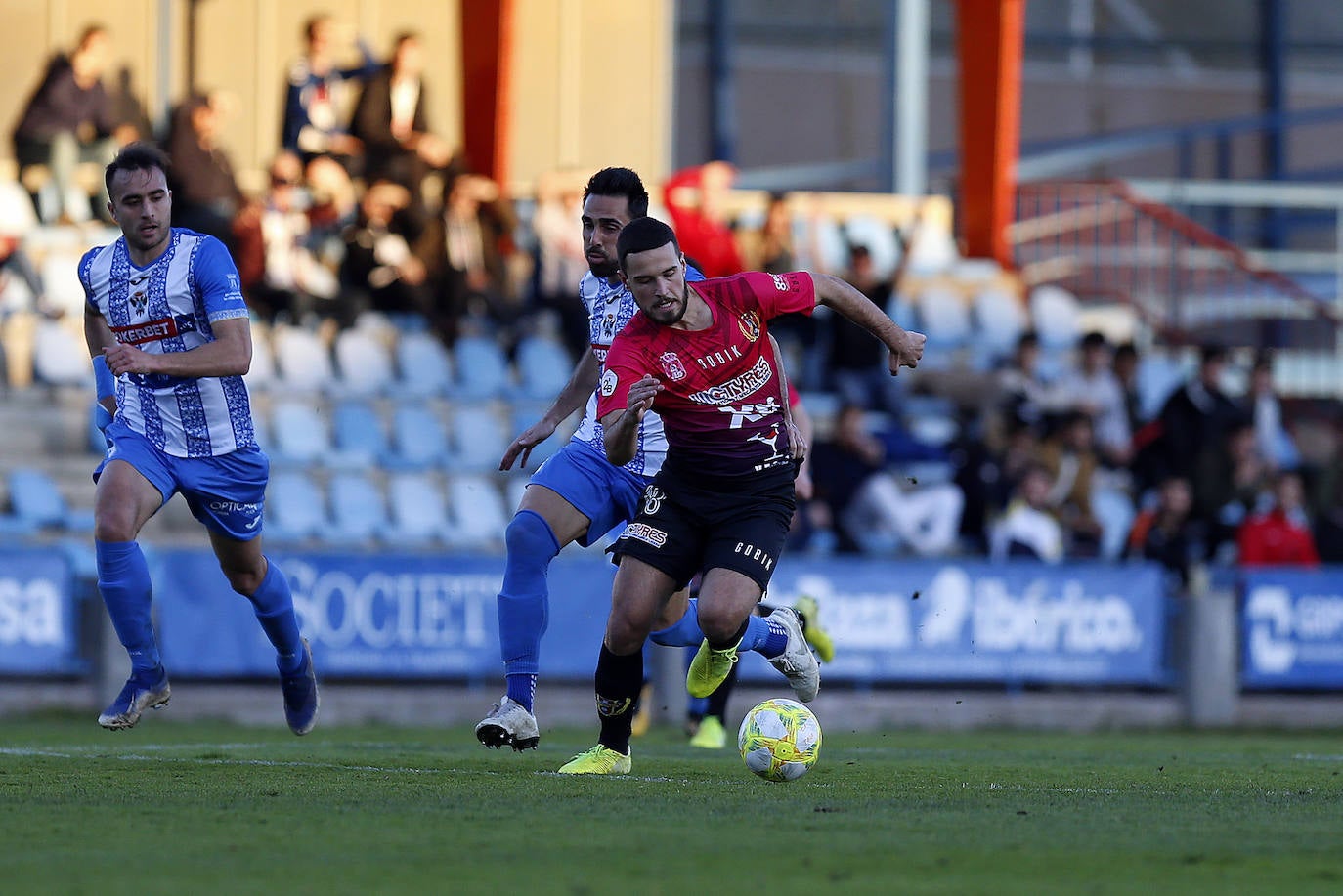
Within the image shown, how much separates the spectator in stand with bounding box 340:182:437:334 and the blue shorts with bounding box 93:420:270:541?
28.0 ft

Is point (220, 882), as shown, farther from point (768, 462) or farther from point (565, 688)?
point (565, 688)

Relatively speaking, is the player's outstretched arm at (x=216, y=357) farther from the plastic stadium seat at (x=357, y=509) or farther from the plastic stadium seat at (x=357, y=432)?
the plastic stadium seat at (x=357, y=432)

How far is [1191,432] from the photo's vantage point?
17391 millimetres

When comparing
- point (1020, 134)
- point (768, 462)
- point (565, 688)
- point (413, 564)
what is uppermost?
point (1020, 134)

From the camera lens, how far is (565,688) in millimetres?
14578

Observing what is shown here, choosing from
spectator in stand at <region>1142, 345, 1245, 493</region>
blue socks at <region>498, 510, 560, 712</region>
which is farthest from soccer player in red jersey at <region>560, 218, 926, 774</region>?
spectator in stand at <region>1142, 345, 1245, 493</region>

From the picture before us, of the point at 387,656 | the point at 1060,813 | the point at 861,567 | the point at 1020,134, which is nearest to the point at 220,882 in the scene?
the point at 1060,813

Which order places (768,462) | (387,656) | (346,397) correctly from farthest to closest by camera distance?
(346,397)
(387,656)
(768,462)

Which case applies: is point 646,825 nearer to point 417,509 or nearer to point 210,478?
point 210,478

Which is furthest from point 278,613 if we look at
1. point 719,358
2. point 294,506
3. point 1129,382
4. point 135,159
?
point 1129,382

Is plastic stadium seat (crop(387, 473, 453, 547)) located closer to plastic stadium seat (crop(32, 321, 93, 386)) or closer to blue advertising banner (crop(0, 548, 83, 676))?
plastic stadium seat (crop(32, 321, 93, 386))

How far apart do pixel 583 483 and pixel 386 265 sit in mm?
9538

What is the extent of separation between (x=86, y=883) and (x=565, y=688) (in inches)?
371

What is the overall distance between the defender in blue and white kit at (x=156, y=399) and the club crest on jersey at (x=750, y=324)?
2046mm
